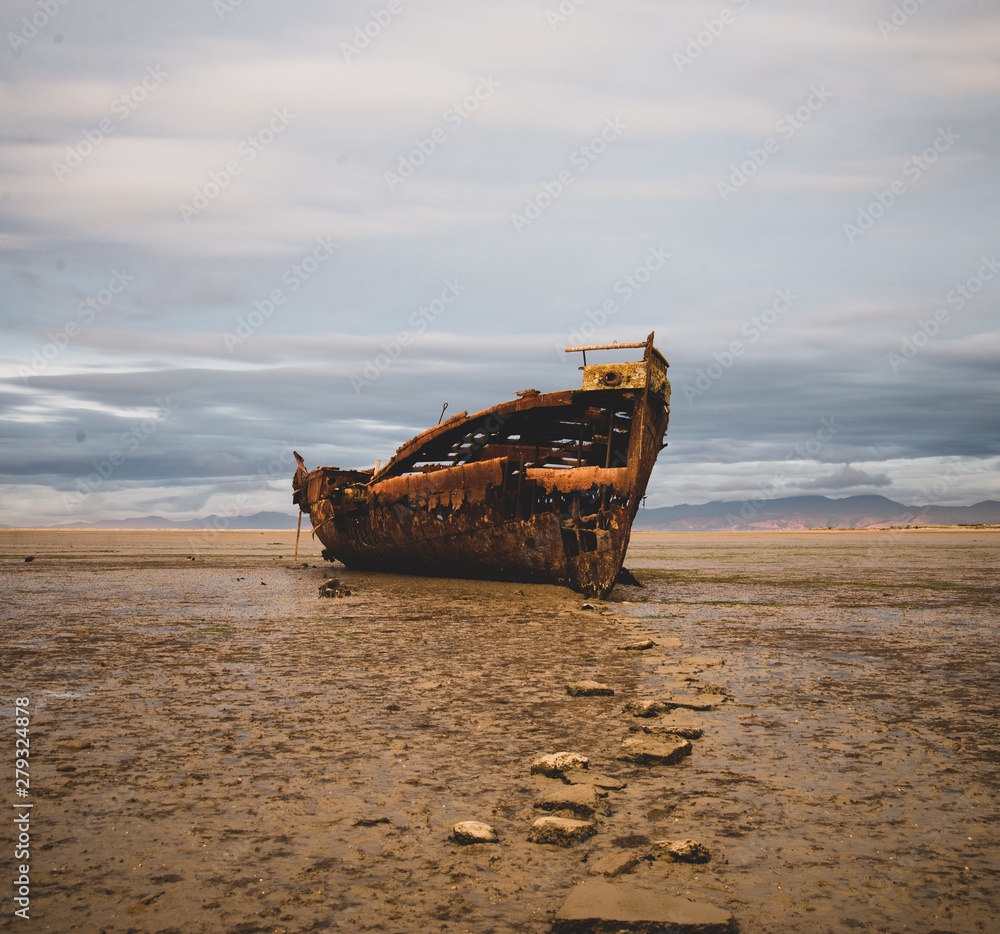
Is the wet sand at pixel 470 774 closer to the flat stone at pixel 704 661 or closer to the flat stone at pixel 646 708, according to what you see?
the flat stone at pixel 704 661

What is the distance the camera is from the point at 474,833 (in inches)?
116

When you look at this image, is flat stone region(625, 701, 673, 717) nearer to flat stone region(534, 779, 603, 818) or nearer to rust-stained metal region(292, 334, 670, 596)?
flat stone region(534, 779, 603, 818)

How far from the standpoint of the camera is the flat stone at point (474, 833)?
9.64 ft

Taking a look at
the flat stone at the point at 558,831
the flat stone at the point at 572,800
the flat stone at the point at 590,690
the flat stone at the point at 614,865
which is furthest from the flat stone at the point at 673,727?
the flat stone at the point at 614,865

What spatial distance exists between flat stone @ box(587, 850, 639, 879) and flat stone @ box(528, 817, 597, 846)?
172 millimetres

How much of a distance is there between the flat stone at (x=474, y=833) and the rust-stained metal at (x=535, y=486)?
8.67 m

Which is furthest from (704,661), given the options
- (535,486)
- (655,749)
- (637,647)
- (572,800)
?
(535,486)

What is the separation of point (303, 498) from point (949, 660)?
18.1m

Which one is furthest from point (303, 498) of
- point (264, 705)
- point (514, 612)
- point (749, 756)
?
point (749, 756)

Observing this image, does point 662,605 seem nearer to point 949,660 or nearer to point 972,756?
point 949,660

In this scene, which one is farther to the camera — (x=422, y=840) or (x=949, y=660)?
(x=949, y=660)

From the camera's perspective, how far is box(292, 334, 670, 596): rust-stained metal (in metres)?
12.0

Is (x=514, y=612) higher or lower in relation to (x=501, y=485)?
lower

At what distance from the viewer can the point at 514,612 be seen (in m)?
10.3
